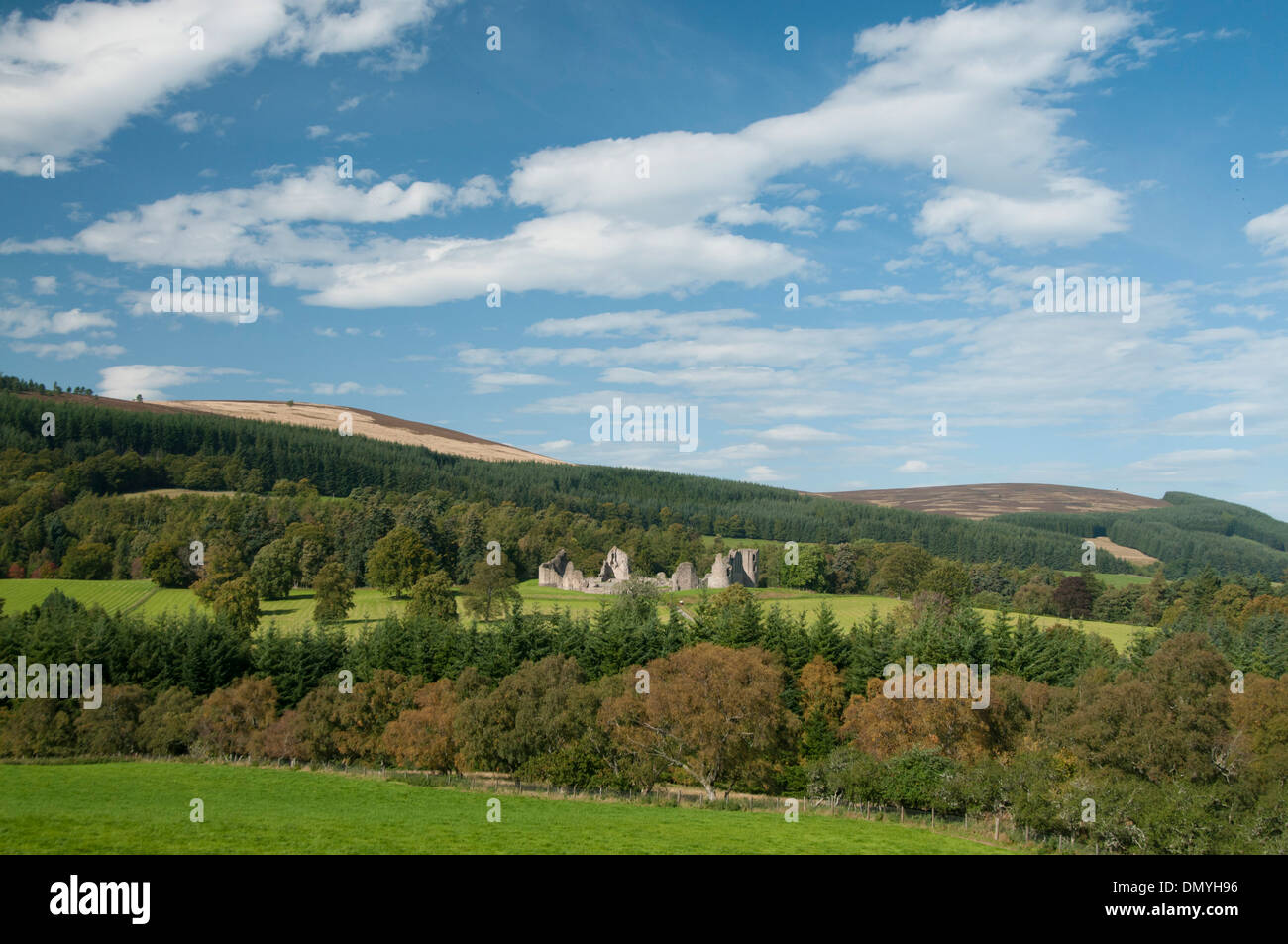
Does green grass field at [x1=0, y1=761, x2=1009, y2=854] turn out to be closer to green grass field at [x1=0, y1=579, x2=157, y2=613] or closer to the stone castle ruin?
green grass field at [x1=0, y1=579, x2=157, y2=613]

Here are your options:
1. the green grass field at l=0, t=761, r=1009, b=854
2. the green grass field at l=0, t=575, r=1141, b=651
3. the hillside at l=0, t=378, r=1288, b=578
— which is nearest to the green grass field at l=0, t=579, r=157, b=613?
the green grass field at l=0, t=575, r=1141, b=651

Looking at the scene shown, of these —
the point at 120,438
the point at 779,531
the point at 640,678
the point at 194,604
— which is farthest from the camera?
the point at 779,531

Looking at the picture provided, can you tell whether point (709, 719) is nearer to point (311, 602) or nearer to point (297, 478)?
point (311, 602)

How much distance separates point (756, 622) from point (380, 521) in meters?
77.7

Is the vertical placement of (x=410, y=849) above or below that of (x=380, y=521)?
below

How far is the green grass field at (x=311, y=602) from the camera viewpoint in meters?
92.1

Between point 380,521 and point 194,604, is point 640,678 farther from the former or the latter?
point 380,521

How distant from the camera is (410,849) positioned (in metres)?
24.1

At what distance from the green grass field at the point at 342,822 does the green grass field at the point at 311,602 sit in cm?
4456

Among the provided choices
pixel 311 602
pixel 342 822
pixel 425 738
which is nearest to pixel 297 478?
pixel 311 602

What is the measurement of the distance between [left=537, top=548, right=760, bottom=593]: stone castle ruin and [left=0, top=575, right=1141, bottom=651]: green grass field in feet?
26.4

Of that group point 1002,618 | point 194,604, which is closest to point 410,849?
point 1002,618

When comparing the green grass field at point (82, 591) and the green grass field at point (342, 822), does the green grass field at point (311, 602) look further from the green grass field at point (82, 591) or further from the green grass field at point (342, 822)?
the green grass field at point (342, 822)
